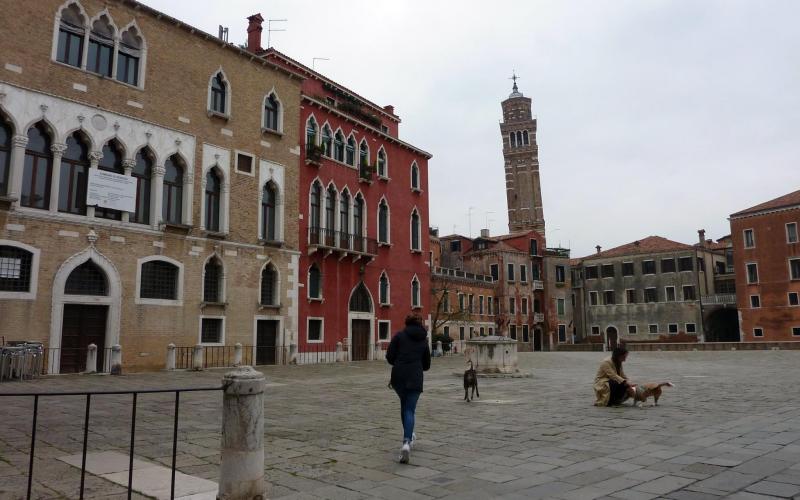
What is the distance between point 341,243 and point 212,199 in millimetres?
7053

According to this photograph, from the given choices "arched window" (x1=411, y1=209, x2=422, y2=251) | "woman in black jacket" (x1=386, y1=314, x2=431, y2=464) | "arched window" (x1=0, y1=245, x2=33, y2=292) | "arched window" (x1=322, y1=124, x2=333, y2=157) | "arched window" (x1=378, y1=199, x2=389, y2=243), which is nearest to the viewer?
"woman in black jacket" (x1=386, y1=314, x2=431, y2=464)

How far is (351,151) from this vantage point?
29469 mm

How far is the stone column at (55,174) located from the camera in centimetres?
1777

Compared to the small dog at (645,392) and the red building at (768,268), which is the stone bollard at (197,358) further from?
the red building at (768,268)

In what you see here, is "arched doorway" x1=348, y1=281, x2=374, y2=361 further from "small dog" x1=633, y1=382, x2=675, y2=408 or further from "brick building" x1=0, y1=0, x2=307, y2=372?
"small dog" x1=633, y1=382, x2=675, y2=408

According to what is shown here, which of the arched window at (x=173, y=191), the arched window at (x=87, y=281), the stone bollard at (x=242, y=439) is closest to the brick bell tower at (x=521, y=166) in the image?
the arched window at (x=173, y=191)

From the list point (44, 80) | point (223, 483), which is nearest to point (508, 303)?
point (44, 80)

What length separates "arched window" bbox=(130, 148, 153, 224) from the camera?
66.2ft

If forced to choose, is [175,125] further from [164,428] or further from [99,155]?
[164,428]

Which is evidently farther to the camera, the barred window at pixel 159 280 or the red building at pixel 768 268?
the red building at pixel 768 268

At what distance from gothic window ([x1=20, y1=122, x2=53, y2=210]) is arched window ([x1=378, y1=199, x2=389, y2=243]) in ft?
53.3

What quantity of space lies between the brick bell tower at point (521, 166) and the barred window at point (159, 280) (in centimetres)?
5610

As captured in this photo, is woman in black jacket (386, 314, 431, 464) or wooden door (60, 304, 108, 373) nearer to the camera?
woman in black jacket (386, 314, 431, 464)

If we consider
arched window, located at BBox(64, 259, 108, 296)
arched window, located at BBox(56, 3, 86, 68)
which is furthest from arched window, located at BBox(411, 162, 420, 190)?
arched window, located at BBox(64, 259, 108, 296)
